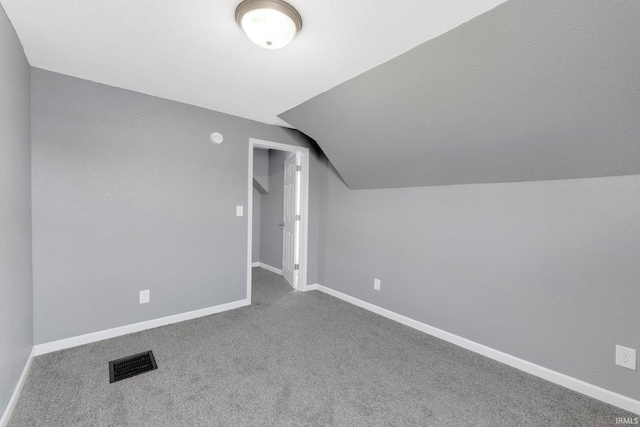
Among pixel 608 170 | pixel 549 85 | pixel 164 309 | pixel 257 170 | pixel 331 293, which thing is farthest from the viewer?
pixel 257 170

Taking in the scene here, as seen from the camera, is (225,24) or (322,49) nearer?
(225,24)

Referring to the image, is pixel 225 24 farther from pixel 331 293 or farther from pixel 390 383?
pixel 331 293

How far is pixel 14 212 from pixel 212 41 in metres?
1.58

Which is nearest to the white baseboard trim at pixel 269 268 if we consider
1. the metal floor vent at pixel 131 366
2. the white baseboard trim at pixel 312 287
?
the white baseboard trim at pixel 312 287

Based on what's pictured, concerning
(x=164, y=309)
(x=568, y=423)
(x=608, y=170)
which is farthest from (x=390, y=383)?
(x=164, y=309)

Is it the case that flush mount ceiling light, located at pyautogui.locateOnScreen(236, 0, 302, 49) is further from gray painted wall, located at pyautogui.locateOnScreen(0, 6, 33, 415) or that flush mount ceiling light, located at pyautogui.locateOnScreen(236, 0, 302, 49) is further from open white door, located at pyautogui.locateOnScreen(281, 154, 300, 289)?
open white door, located at pyautogui.locateOnScreen(281, 154, 300, 289)

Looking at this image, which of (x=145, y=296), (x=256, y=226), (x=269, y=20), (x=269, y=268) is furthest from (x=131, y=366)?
(x=256, y=226)

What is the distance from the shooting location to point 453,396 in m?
1.85

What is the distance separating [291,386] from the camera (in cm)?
192

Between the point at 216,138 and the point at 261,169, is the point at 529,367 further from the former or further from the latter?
the point at 261,169

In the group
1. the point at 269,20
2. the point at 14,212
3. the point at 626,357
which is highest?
the point at 269,20

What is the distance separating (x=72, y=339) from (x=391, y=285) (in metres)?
2.92

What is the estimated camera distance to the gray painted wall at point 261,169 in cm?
506

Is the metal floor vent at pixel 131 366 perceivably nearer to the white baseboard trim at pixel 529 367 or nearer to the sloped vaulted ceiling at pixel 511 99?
the white baseboard trim at pixel 529 367
